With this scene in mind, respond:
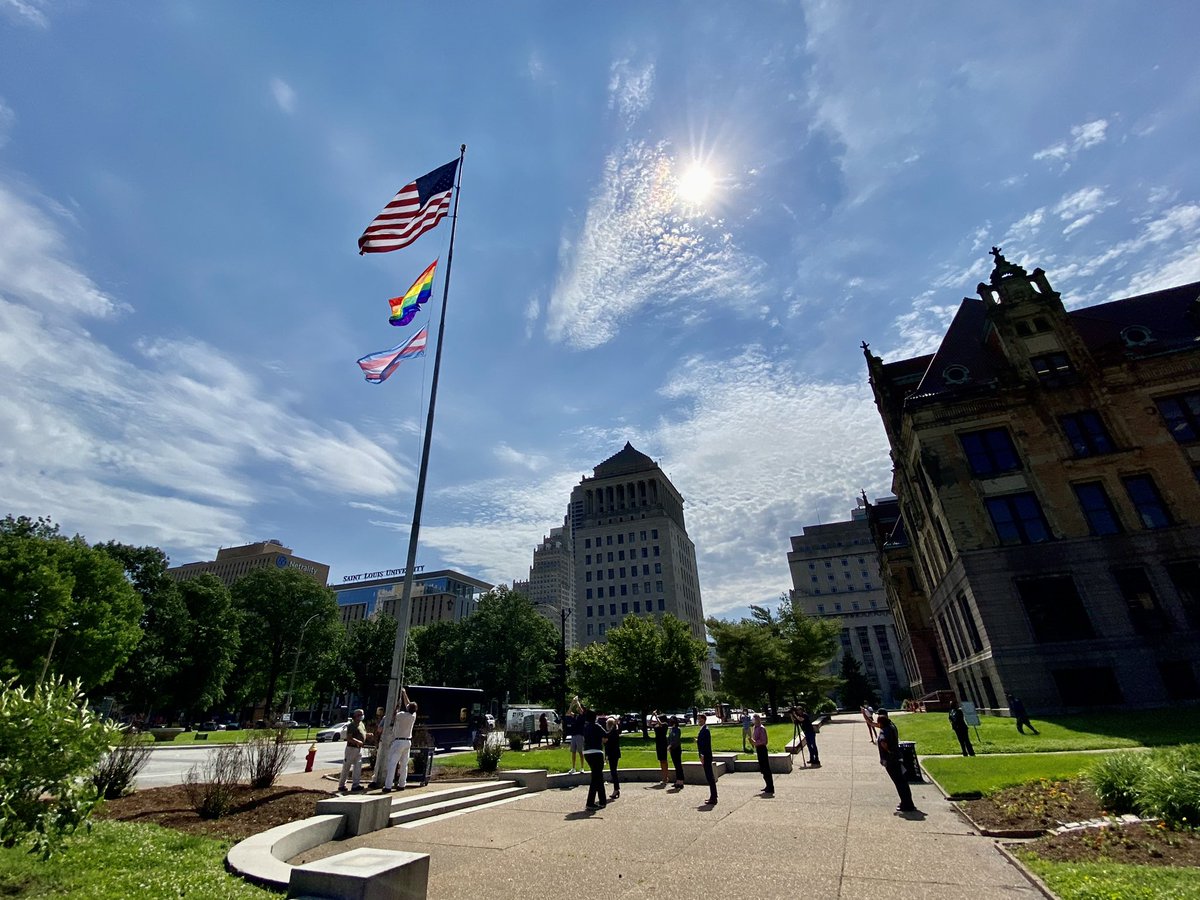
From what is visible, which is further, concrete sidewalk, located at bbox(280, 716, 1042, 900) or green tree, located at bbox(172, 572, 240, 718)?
green tree, located at bbox(172, 572, 240, 718)

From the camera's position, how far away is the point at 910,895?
5953 millimetres

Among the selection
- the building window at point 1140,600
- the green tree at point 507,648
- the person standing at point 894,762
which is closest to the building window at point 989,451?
the building window at point 1140,600

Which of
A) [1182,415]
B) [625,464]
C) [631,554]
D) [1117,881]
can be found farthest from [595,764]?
[625,464]

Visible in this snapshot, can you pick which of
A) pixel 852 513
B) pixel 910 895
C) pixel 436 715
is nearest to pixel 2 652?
pixel 436 715

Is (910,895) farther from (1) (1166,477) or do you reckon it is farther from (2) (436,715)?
(1) (1166,477)

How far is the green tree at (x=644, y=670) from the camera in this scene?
35562 mm

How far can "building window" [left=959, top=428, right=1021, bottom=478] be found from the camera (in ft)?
98.3

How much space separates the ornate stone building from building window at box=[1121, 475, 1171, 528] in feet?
0.20

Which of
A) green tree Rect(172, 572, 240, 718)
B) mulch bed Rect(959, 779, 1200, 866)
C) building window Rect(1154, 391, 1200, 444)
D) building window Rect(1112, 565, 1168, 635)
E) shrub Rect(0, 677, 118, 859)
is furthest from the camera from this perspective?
green tree Rect(172, 572, 240, 718)

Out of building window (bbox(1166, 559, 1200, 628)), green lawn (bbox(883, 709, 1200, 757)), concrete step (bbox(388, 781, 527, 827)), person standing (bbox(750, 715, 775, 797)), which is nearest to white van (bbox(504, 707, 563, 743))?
concrete step (bbox(388, 781, 527, 827))

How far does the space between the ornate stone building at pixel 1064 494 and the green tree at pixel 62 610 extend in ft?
160

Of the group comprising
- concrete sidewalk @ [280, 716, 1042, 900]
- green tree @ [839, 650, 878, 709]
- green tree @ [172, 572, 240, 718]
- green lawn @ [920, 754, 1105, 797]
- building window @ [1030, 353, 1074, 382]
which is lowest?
concrete sidewalk @ [280, 716, 1042, 900]

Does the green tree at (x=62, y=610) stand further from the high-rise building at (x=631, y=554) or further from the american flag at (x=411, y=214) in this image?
the high-rise building at (x=631, y=554)

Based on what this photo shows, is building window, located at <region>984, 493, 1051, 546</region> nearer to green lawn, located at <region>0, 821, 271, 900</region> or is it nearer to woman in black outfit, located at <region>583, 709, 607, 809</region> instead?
woman in black outfit, located at <region>583, 709, 607, 809</region>
